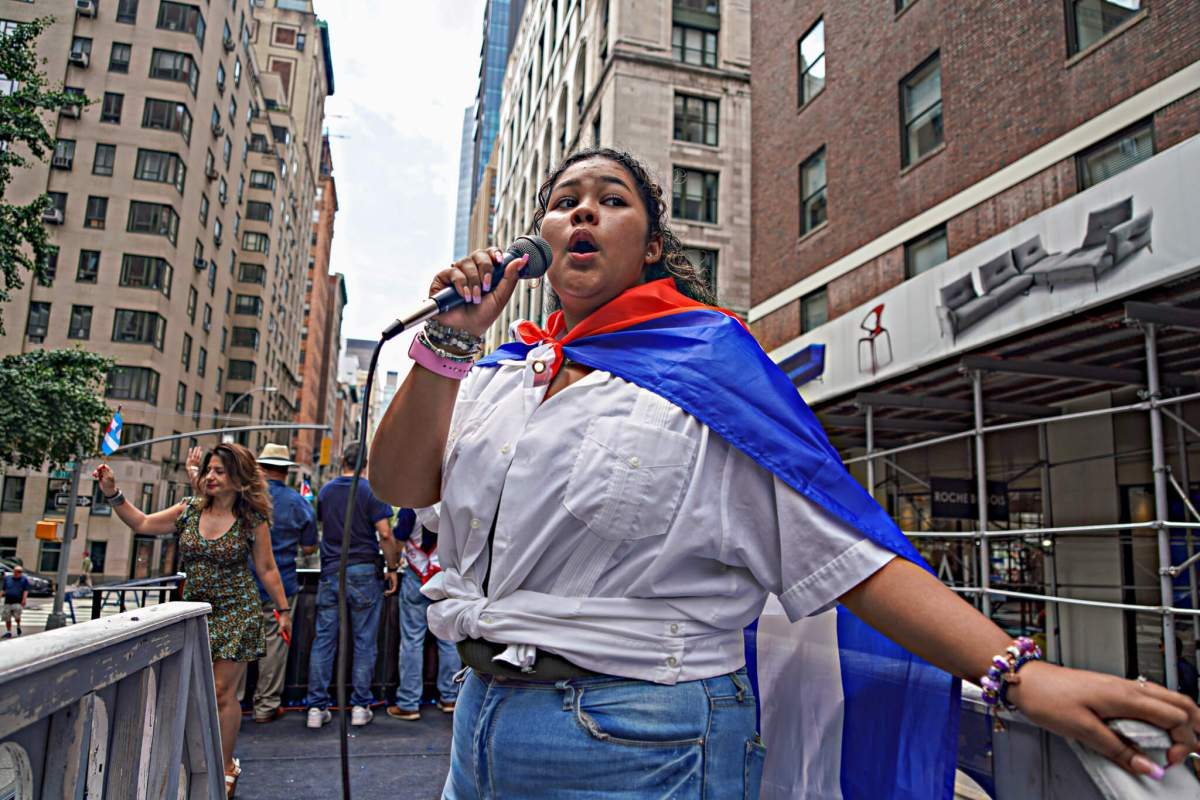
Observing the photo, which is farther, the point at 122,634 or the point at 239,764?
the point at 239,764

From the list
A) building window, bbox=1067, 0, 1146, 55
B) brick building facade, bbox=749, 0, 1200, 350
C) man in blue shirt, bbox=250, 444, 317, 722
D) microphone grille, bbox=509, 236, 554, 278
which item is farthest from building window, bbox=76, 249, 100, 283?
microphone grille, bbox=509, 236, 554, 278

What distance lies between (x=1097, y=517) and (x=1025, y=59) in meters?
6.46

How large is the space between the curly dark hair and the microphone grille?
0.16 meters

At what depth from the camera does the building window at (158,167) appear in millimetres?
41688

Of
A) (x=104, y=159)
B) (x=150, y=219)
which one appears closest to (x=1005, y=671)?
(x=150, y=219)

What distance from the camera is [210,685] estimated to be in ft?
8.37

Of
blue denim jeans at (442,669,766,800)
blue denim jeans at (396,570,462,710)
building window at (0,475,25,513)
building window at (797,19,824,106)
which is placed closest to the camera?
blue denim jeans at (442,669,766,800)

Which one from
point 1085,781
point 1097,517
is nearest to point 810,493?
point 1085,781

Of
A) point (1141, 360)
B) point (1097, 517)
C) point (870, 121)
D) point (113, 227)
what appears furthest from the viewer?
point (113, 227)

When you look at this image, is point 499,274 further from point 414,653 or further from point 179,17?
point 179,17

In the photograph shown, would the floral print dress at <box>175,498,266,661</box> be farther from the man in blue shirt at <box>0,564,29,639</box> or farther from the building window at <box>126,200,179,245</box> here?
the building window at <box>126,200,179,245</box>

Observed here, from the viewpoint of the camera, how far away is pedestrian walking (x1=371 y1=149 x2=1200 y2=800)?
53.2 inches

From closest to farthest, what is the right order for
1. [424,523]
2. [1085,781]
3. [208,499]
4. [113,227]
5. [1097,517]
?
[1085,781]
[424,523]
[208,499]
[1097,517]
[113,227]

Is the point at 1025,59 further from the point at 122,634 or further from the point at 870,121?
the point at 122,634
